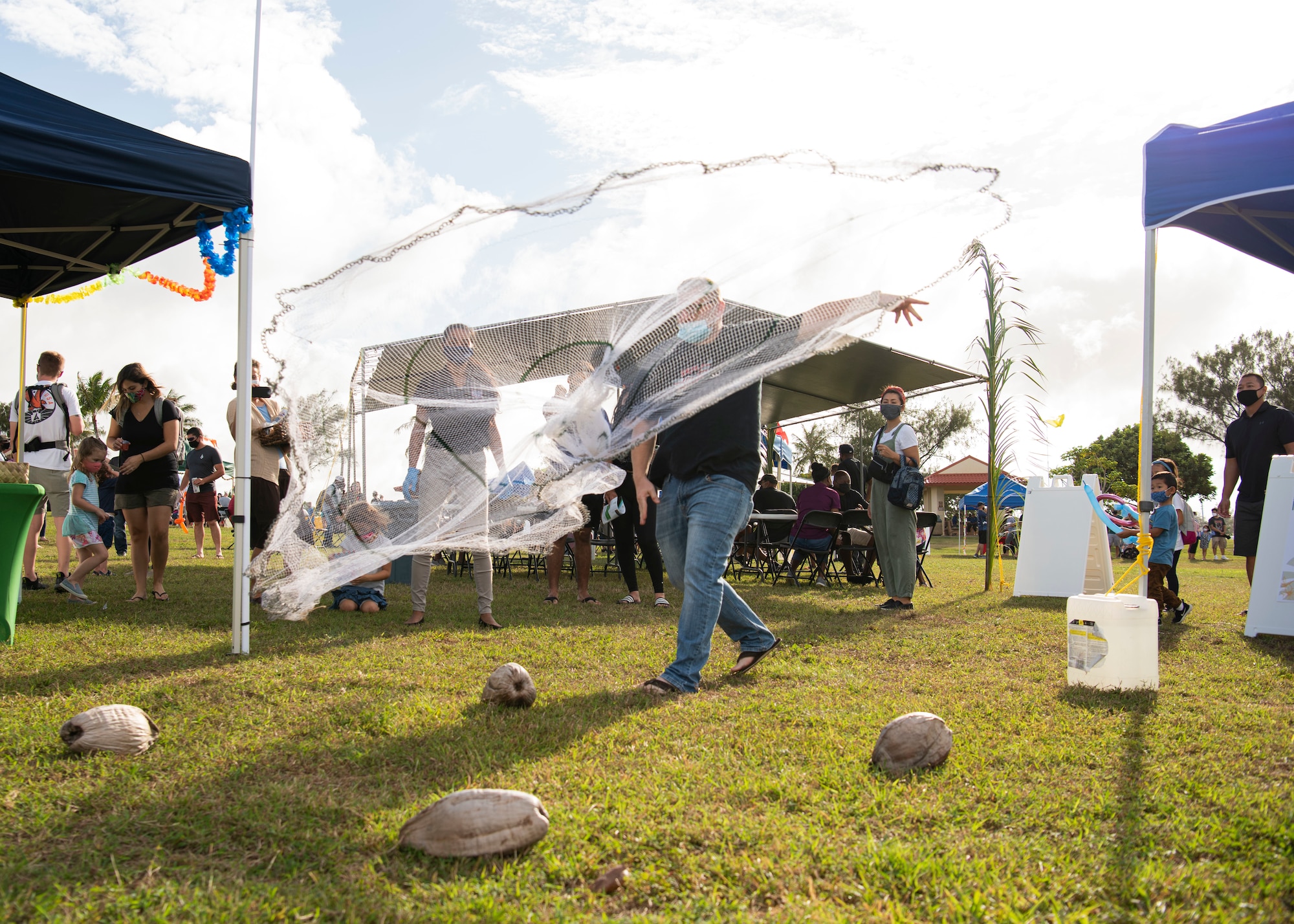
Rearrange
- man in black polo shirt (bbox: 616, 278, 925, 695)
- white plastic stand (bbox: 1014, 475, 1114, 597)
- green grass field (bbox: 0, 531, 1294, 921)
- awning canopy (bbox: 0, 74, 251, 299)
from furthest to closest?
white plastic stand (bbox: 1014, 475, 1114, 597), awning canopy (bbox: 0, 74, 251, 299), man in black polo shirt (bbox: 616, 278, 925, 695), green grass field (bbox: 0, 531, 1294, 921)

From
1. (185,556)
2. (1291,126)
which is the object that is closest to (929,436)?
(185,556)

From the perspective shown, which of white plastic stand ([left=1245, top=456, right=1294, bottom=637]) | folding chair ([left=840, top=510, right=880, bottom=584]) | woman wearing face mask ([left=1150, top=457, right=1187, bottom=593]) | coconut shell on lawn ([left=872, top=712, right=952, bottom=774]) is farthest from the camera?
folding chair ([left=840, top=510, right=880, bottom=584])

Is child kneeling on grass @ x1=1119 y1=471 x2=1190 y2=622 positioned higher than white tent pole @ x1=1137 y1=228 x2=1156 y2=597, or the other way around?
white tent pole @ x1=1137 y1=228 x2=1156 y2=597

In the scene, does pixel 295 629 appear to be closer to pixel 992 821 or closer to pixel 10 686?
pixel 10 686

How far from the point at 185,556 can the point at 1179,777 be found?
1211cm

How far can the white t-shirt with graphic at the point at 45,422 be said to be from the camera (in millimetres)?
6887

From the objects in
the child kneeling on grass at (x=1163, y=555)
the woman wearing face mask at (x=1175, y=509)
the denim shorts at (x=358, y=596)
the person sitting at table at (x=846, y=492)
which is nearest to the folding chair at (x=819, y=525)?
the person sitting at table at (x=846, y=492)

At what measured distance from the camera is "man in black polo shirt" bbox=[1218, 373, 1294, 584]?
6.42m

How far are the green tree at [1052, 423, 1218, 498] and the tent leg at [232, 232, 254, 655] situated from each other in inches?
1696

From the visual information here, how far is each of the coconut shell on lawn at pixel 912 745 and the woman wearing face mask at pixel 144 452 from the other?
18.6 feet

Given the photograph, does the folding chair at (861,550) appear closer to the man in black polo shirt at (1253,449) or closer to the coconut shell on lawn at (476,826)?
the man in black polo shirt at (1253,449)

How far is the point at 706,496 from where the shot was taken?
3844 millimetres

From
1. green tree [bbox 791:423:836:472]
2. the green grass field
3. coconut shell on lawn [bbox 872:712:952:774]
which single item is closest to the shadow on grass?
the green grass field

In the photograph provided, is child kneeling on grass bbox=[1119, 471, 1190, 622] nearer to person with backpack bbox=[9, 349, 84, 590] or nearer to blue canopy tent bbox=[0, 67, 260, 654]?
blue canopy tent bbox=[0, 67, 260, 654]
